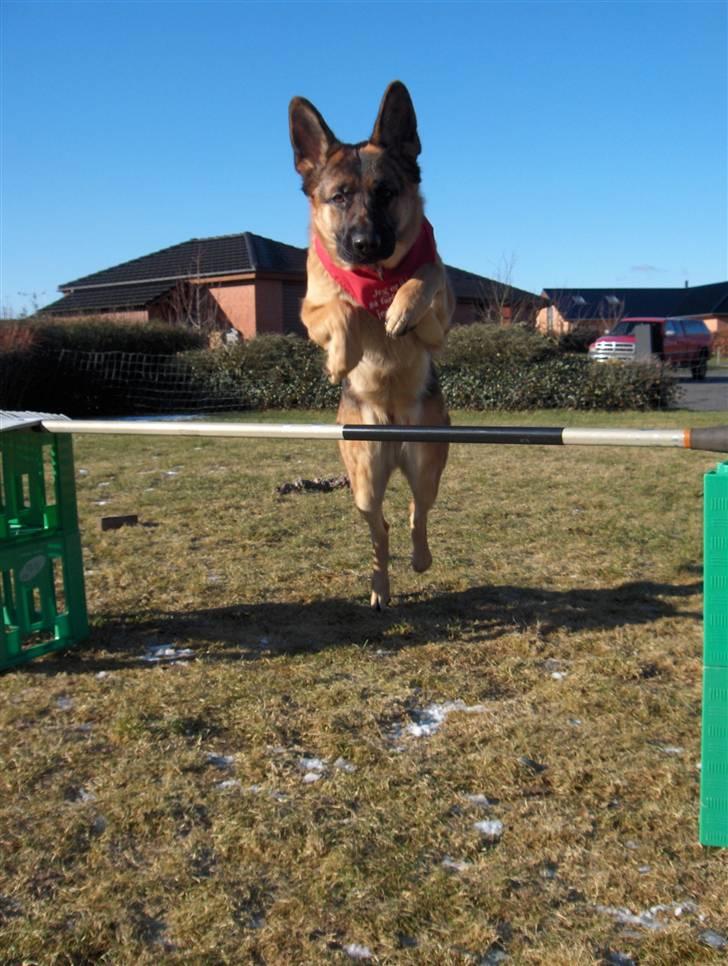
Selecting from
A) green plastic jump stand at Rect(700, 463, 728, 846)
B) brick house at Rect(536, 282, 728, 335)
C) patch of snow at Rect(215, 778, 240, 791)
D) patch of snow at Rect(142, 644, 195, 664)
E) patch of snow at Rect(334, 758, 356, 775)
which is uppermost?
brick house at Rect(536, 282, 728, 335)

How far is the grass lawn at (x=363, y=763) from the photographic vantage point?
221 centimetres

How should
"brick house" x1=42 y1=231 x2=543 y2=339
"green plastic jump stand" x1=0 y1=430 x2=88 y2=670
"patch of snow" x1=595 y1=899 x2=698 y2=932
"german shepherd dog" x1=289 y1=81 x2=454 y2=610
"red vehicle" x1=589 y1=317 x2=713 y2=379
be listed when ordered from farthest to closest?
"brick house" x1=42 y1=231 x2=543 y2=339
"red vehicle" x1=589 y1=317 x2=713 y2=379
"green plastic jump stand" x1=0 y1=430 x2=88 y2=670
"german shepherd dog" x1=289 y1=81 x2=454 y2=610
"patch of snow" x1=595 y1=899 x2=698 y2=932

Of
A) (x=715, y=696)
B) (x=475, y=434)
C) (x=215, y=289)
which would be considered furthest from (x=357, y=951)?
(x=215, y=289)

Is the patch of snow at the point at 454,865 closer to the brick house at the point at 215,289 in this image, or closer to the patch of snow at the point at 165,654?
the patch of snow at the point at 165,654

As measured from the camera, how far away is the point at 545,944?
2121 mm

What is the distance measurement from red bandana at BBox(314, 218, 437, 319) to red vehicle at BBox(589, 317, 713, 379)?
1811cm

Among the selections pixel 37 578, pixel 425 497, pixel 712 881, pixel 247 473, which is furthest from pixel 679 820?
pixel 247 473

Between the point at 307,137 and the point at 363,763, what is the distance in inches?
113

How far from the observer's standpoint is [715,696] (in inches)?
92.7

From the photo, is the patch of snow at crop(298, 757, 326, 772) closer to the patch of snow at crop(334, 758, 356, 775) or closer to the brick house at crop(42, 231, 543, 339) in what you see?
the patch of snow at crop(334, 758, 356, 775)

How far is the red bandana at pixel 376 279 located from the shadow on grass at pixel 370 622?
1679 millimetres

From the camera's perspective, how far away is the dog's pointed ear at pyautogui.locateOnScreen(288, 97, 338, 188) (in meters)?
4.04

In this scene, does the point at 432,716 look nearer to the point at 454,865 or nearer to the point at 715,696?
the point at 454,865

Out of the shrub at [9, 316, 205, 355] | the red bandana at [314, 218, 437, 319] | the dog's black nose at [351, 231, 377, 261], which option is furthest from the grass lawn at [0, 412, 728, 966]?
the shrub at [9, 316, 205, 355]
